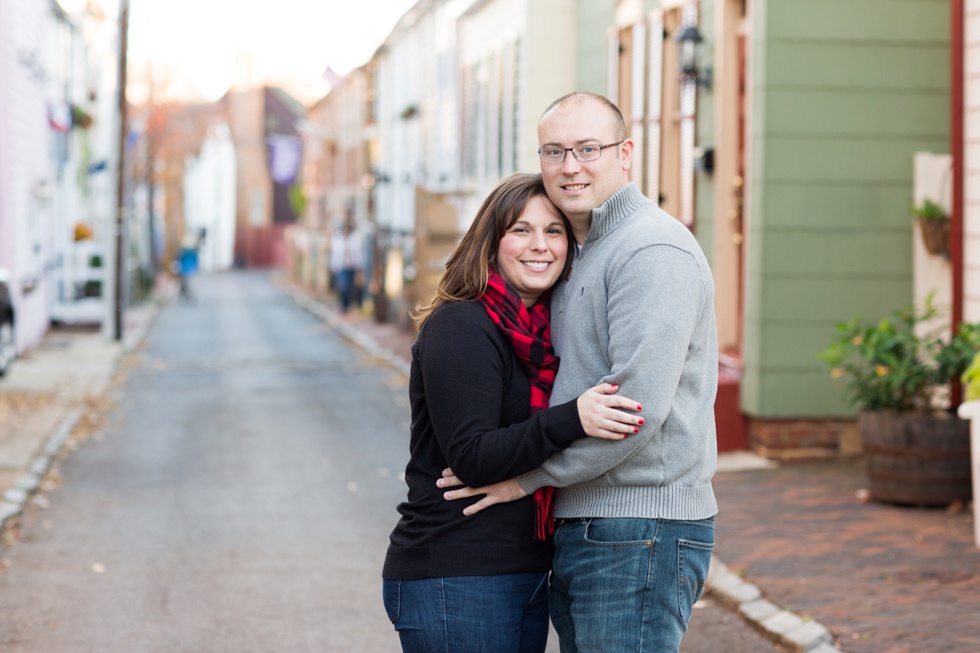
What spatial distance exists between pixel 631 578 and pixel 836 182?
7627 mm

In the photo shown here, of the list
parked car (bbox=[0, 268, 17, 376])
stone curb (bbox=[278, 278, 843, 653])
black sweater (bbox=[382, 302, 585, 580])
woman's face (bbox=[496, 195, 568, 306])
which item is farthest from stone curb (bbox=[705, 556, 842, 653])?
parked car (bbox=[0, 268, 17, 376])

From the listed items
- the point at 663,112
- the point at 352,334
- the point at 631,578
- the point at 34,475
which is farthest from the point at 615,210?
the point at 352,334

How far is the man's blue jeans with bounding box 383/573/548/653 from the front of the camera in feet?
9.94

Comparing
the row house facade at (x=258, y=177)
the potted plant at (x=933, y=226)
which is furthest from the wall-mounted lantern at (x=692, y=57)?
the row house facade at (x=258, y=177)

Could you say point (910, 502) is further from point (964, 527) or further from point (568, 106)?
point (568, 106)

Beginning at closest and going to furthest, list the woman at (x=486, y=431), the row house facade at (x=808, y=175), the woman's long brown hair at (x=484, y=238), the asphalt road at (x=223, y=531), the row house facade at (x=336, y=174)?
1. the woman at (x=486, y=431)
2. the woman's long brown hair at (x=484, y=238)
3. the asphalt road at (x=223, y=531)
4. the row house facade at (x=808, y=175)
5. the row house facade at (x=336, y=174)

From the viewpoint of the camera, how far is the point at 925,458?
315 inches

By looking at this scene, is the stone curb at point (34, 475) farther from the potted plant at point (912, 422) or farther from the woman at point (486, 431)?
the woman at point (486, 431)

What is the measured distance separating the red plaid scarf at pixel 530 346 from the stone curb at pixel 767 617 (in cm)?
286

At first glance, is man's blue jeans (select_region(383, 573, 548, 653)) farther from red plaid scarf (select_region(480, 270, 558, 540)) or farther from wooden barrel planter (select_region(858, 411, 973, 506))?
wooden barrel planter (select_region(858, 411, 973, 506))

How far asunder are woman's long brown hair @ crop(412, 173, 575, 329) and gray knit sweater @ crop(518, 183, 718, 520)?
176 mm

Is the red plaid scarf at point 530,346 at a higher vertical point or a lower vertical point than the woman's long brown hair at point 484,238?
lower

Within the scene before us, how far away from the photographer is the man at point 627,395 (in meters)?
2.84

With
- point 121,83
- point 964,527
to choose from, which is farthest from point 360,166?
point 964,527
